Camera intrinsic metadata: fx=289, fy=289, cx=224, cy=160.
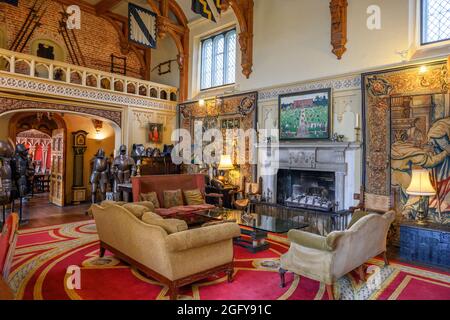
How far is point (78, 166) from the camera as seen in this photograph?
948cm

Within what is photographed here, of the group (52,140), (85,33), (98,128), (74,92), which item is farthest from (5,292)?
(85,33)

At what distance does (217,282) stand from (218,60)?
7248 mm

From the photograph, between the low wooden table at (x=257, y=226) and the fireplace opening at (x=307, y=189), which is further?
the fireplace opening at (x=307, y=189)

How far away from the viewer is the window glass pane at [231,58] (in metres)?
8.56

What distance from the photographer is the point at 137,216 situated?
3514 millimetres

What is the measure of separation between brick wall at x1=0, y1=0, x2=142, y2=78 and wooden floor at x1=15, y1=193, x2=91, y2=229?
452 cm

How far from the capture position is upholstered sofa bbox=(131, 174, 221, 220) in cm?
575

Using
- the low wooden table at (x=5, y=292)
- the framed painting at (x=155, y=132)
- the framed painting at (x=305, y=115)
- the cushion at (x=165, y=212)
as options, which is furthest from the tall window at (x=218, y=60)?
the low wooden table at (x=5, y=292)

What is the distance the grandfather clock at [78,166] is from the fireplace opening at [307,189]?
6.45 metres

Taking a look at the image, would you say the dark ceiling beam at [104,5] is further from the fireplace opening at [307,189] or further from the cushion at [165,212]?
the fireplace opening at [307,189]

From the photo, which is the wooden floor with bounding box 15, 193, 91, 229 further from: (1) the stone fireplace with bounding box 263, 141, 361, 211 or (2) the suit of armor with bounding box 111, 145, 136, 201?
(1) the stone fireplace with bounding box 263, 141, 361, 211

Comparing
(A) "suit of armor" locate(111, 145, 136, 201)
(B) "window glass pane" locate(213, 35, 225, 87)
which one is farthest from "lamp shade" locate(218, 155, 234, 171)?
(B) "window glass pane" locate(213, 35, 225, 87)

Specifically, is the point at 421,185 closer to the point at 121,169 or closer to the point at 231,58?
the point at 231,58

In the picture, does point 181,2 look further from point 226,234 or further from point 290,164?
point 226,234
